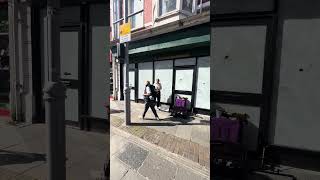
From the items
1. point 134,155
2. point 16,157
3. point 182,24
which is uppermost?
point 182,24

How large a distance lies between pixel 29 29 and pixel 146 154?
947mm

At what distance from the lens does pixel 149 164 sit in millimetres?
822

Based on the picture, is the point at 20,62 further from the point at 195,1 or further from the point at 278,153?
the point at 278,153

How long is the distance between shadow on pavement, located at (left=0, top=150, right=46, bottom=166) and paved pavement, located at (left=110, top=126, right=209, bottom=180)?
2.92 ft

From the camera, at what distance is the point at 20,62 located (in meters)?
1.27

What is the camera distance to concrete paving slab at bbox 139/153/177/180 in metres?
0.80

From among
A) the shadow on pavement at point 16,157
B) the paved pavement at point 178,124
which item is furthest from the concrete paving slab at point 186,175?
the shadow on pavement at point 16,157

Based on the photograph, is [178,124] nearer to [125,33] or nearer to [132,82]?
[132,82]

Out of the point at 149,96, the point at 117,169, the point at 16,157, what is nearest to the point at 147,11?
the point at 149,96

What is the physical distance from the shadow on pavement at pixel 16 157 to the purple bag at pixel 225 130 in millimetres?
1189

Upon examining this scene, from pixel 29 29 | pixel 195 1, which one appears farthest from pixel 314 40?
pixel 29 29

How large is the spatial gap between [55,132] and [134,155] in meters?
0.69

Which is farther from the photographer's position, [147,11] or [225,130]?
[225,130]

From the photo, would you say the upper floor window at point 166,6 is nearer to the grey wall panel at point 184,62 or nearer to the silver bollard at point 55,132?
the grey wall panel at point 184,62
